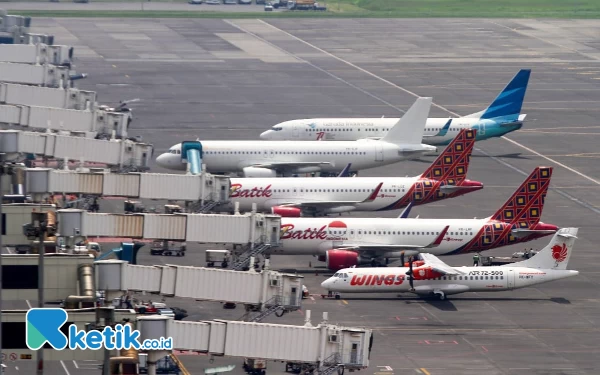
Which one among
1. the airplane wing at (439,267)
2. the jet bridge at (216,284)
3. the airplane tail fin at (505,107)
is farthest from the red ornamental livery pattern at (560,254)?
the airplane tail fin at (505,107)

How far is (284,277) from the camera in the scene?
81.1m

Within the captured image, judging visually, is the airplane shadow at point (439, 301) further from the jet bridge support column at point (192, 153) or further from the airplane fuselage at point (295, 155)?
the airplane fuselage at point (295, 155)

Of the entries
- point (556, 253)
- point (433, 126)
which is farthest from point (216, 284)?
point (433, 126)

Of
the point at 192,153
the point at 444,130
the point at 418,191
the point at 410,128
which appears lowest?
the point at 418,191

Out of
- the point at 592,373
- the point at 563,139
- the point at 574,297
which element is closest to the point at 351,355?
the point at 592,373

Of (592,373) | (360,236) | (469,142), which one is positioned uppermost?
(469,142)

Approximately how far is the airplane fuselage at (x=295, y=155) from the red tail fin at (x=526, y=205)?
33.2m

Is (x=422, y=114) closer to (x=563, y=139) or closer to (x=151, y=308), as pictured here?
(x=563, y=139)

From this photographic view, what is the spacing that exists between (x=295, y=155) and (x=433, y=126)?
22.1 meters

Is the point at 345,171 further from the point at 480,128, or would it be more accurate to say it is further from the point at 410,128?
the point at 480,128

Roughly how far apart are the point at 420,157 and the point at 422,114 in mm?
4762

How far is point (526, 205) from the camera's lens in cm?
11181

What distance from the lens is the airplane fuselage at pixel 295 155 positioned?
141 metres

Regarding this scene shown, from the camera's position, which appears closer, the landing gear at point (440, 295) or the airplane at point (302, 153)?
the landing gear at point (440, 295)
